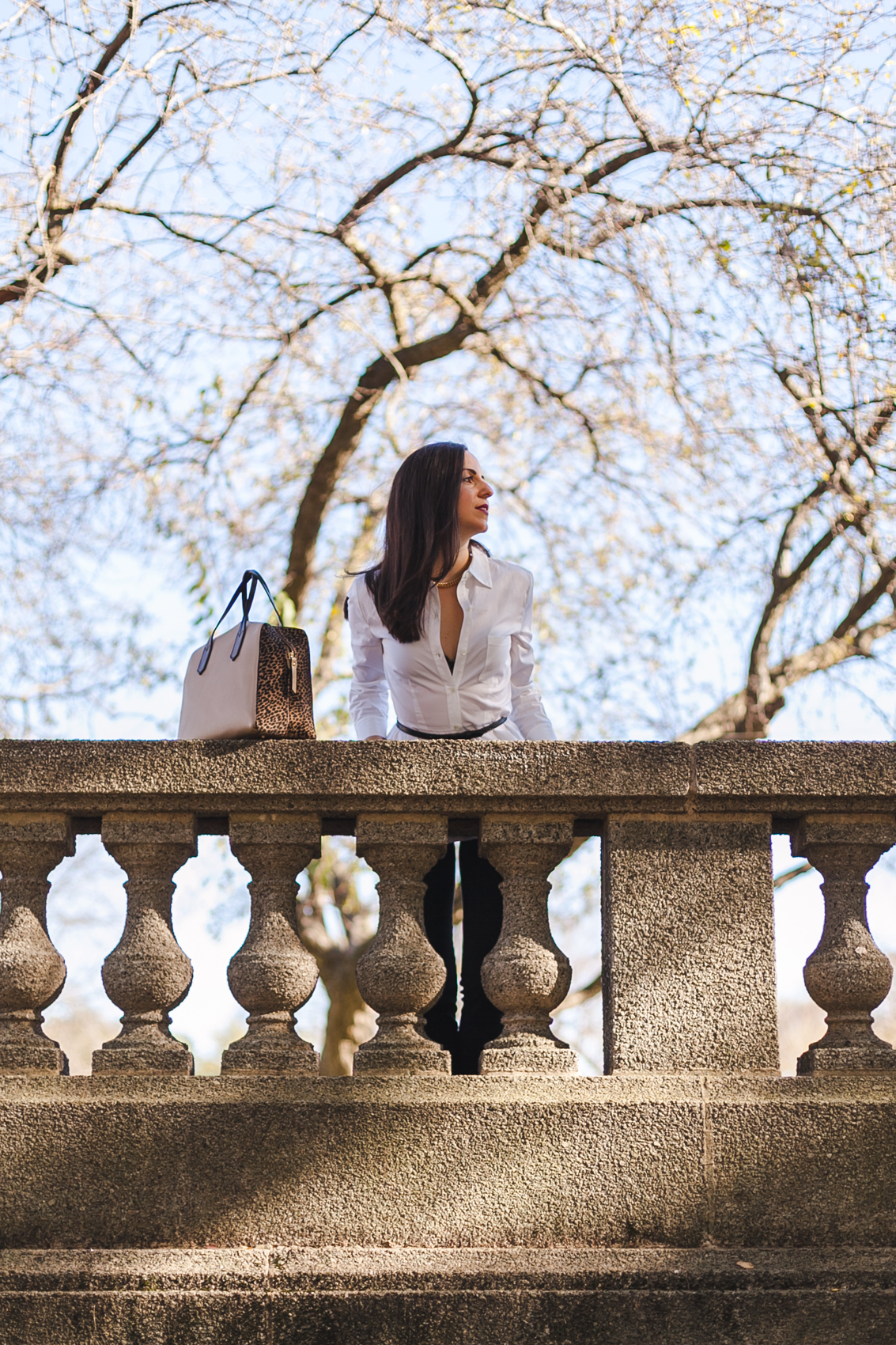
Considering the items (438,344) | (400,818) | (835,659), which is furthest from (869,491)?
(400,818)

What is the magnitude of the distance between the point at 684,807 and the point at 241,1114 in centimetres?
124

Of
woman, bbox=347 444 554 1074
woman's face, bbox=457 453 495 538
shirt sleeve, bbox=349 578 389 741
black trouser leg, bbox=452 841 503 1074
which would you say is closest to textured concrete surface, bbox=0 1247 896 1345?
black trouser leg, bbox=452 841 503 1074

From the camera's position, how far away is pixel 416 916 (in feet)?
11.5

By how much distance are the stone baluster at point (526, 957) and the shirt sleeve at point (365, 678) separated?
2.42 feet

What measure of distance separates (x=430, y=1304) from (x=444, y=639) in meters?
1.74

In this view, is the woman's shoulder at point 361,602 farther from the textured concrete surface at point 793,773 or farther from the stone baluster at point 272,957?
the textured concrete surface at point 793,773

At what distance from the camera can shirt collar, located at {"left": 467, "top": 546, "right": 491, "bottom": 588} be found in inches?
161

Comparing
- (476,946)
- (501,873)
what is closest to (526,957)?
(501,873)

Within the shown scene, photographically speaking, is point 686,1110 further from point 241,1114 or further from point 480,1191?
point 241,1114

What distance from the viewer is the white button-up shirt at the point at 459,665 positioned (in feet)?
13.1

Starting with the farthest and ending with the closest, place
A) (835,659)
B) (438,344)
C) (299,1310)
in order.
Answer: (835,659), (438,344), (299,1310)

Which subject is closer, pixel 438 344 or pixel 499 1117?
pixel 499 1117

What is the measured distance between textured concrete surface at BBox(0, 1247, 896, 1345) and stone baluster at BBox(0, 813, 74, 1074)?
0.46 metres

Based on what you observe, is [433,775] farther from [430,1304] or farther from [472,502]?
[430,1304]
